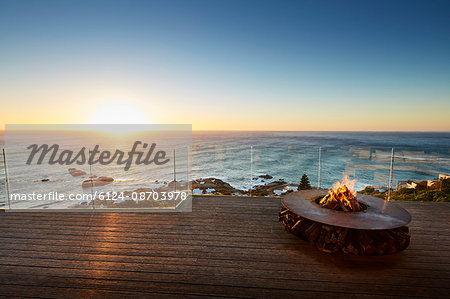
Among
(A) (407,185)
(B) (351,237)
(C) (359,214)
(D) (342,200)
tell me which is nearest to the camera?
(B) (351,237)

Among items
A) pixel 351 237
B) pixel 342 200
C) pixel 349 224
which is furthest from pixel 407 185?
pixel 349 224

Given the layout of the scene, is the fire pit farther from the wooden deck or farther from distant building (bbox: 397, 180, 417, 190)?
distant building (bbox: 397, 180, 417, 190)

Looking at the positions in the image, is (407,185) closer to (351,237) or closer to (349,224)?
(351,237)

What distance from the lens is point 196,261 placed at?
198 cm

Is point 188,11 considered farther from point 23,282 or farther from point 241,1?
point 23,282

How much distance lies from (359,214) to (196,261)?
5.92ft

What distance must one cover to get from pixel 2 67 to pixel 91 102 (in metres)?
4.60

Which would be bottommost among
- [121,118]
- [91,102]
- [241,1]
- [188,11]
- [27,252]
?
[27,252]

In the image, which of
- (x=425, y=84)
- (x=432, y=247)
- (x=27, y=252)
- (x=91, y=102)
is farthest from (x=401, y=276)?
(x=91, y=102)

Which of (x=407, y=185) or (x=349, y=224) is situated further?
(x=407, y=185)

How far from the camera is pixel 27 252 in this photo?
2.13 metres

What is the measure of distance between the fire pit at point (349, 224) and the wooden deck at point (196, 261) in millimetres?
115

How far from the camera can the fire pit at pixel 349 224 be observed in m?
2.02

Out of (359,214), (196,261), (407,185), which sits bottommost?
(196,261)
